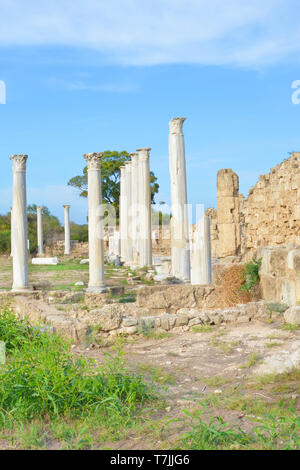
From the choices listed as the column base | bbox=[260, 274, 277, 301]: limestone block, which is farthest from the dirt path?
the column base

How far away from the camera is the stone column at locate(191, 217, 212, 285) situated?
11.7 metres

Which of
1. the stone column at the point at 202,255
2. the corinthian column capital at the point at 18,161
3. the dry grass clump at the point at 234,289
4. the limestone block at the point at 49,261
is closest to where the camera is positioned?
the dry grass clump at the point at 234,289

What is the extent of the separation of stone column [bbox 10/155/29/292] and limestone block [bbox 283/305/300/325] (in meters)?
8.75

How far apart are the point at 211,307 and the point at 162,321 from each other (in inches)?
94.4

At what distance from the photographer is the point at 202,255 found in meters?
11.7

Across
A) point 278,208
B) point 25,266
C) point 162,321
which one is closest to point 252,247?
point 278,208

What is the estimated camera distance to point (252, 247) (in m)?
17.1

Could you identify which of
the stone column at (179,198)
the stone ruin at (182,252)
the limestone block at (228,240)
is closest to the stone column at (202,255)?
the stone ruin at (182,252)

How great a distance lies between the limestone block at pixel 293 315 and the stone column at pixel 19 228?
28.7ft

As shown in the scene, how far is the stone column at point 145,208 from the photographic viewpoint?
64.8 ft

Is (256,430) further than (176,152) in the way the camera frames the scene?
No

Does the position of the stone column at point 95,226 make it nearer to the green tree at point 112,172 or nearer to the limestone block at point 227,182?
the limestone block at point 227,182

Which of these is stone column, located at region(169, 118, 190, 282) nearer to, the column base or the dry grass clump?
the column base
